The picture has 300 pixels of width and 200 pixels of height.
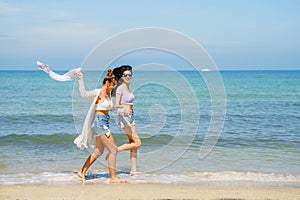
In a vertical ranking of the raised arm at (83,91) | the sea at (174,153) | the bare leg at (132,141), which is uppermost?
the raised arm at (83,91)

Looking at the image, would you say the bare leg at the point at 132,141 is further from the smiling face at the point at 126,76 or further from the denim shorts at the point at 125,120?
the smiling face at the point at 126,76

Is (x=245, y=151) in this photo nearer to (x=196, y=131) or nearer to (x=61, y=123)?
(x=196, y=131)

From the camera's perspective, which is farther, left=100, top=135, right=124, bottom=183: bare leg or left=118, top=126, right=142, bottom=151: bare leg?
left=118, top=126, right=142, bottom=151: bare leg

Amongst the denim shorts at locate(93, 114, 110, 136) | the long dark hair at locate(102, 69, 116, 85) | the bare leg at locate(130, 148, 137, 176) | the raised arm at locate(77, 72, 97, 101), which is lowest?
the bare leg at locate(130, 148, 137, 176)

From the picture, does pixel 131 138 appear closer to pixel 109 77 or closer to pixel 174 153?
pixel 109 77

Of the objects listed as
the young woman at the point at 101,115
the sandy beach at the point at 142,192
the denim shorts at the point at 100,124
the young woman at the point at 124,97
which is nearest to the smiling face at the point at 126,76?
the young woman at the point at 124,97

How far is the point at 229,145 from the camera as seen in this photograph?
11.2 meters

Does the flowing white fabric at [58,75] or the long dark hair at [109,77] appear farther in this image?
the long dark hair at [109,77]

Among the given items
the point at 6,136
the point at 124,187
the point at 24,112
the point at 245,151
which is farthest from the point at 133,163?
the point at 24,112

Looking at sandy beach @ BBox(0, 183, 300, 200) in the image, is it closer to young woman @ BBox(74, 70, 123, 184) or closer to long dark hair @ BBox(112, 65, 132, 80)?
young woman @ BBox(74, 70, 123, 184)

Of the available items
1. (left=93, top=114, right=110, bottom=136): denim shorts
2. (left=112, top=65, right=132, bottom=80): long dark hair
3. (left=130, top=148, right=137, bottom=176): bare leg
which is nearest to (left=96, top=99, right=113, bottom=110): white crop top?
(left=93, top=114, right=110, bottom=136): denim shorts

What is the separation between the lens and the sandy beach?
611 centimetres

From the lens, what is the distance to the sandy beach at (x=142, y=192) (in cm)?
611

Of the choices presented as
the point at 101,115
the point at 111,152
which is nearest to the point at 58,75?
the point at 101,115
